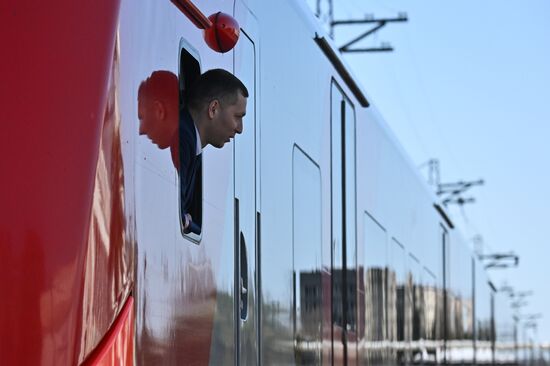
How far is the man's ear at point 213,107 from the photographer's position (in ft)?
13.6

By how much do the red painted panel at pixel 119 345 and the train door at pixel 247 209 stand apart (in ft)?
3.95

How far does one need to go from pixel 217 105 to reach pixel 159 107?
51 cm

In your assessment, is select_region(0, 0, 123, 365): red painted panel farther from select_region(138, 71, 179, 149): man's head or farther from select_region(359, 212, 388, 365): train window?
select_region(359, 212, 388, 365): train window

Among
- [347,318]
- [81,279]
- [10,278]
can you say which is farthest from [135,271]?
[347,318]

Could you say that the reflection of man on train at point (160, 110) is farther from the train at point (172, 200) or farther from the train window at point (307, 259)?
the train window at point (307, 259)

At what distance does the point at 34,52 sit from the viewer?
9.80 ft

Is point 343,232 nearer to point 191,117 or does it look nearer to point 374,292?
point 374,292

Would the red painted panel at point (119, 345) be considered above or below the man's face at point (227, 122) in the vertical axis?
below

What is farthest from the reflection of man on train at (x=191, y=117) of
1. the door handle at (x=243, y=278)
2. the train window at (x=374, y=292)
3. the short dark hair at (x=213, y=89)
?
the train window at (x=374, y=292)

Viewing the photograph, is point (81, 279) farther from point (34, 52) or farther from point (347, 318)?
point (347, 318)

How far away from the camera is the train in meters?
2.92

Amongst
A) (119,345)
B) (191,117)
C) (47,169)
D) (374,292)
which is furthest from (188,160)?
(374,292)

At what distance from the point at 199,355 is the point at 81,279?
1.04 m

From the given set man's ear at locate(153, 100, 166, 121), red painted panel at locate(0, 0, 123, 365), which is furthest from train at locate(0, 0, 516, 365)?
man's ear at locate(153, 100, 166, 121)
